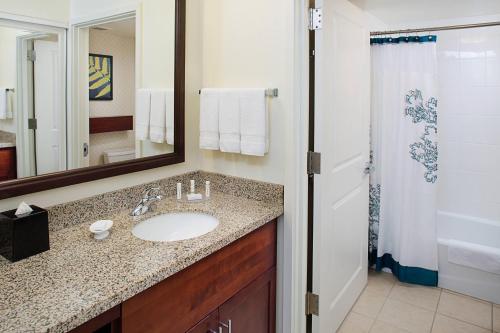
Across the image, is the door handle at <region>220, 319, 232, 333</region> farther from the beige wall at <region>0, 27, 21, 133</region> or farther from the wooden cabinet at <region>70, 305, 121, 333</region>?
the beige wall at <region>0, 27, 21, 133</region>

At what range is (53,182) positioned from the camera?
1353 mm

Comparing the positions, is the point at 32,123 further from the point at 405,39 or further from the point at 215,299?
the point at 405,39

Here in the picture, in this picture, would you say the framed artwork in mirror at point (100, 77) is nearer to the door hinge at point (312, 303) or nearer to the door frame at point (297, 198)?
the door frame at point (297, 198)

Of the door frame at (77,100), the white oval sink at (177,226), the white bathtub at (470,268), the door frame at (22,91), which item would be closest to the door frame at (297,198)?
the white oval sink at (177,226)

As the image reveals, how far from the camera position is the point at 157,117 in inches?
70.6

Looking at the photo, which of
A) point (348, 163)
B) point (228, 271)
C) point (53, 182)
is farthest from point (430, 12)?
point (53, 182)

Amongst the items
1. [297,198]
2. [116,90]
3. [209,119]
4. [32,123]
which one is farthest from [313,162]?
[32,123]

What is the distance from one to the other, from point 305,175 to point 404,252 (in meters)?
1.39

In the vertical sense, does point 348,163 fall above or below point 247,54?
below

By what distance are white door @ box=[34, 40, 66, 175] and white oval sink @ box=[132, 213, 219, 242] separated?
43 centimetres

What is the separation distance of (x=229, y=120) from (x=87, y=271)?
97 centimetres

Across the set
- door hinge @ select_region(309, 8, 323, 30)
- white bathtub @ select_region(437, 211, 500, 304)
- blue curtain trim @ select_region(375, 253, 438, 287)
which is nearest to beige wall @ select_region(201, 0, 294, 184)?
door hinge @ select_region(309, 8, 323, 30)

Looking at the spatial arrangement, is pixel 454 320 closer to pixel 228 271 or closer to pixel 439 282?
pixel 439 282

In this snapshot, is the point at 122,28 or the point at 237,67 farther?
the point at 237,67
